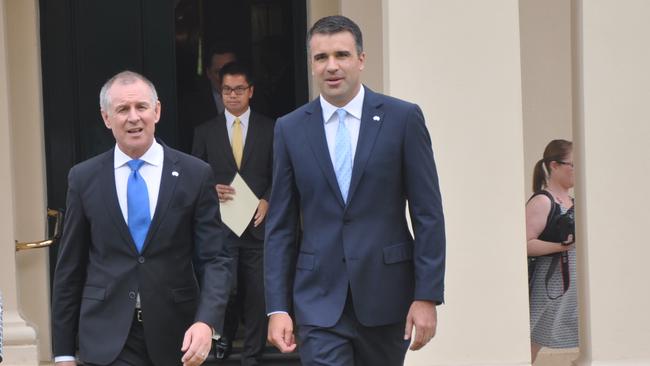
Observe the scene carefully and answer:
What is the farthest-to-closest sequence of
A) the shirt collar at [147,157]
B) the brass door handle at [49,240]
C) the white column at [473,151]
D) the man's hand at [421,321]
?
the brass door handle at [49,240], the white column at [473,151], the shirt collar at [147,157], the man's hand at [421,321]

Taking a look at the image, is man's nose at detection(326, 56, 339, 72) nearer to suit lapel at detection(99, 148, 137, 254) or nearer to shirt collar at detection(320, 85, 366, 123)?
shirt collar at detection(320, 85, 366, 123)

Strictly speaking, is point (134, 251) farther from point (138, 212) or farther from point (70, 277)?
point (70, 277)

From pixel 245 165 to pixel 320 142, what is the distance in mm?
3674

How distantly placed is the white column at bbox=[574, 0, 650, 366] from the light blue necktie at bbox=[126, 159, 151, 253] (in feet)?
9.61

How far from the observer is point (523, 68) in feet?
33.7

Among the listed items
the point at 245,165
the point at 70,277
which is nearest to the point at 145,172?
the point at 70,277

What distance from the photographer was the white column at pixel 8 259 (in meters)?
9.00

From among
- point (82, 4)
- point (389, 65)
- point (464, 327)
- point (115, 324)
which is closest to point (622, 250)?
point (464, 327)

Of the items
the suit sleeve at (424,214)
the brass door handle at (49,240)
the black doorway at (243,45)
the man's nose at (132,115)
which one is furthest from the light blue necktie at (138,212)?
the black doorway at (243,45)

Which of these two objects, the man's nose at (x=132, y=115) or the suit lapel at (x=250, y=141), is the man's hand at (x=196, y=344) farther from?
the suit lapel at (x=250, y=141)

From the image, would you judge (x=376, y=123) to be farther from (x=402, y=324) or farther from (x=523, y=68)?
(x=523, y=68)

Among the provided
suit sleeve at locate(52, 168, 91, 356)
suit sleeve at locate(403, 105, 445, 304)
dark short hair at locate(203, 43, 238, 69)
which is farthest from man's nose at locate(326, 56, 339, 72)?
dark short hair at locate(203, 43, 238, 69)

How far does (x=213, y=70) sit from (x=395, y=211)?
4542 mm

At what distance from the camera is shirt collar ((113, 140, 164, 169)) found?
6.05 meters
